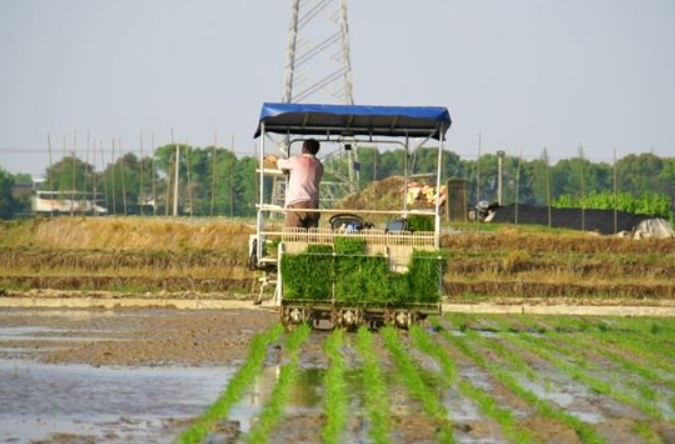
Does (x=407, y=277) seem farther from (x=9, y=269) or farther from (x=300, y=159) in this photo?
(x=9, y=269)

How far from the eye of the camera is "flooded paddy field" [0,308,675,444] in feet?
37.1

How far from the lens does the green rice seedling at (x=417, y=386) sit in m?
11.5

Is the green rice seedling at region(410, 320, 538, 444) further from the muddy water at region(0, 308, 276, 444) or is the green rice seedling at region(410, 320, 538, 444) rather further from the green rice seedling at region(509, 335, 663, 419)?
the muddy water at region(0, 308, 276, 444)

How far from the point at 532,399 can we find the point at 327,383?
1919 mm

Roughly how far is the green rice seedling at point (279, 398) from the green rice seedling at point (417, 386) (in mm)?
1000

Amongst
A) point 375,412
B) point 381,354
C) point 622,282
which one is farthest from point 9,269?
point 375,412

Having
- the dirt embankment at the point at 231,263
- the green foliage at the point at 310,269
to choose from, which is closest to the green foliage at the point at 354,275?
the green foliage at the point at 310,269

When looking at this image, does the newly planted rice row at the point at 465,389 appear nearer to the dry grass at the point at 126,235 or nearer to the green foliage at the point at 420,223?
the green foliage at the point at 420,223

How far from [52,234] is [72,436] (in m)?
33.0

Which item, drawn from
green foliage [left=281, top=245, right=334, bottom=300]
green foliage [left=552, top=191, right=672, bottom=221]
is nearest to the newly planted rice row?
green foliage [left=281, top=245, right=334, bottom=300]

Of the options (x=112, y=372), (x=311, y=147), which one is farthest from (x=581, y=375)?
(x=311, y=147)

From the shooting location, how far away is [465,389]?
13.8m

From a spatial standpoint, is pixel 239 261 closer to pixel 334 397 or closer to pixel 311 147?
pixel 311 147

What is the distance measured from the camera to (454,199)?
50625 millimetres
